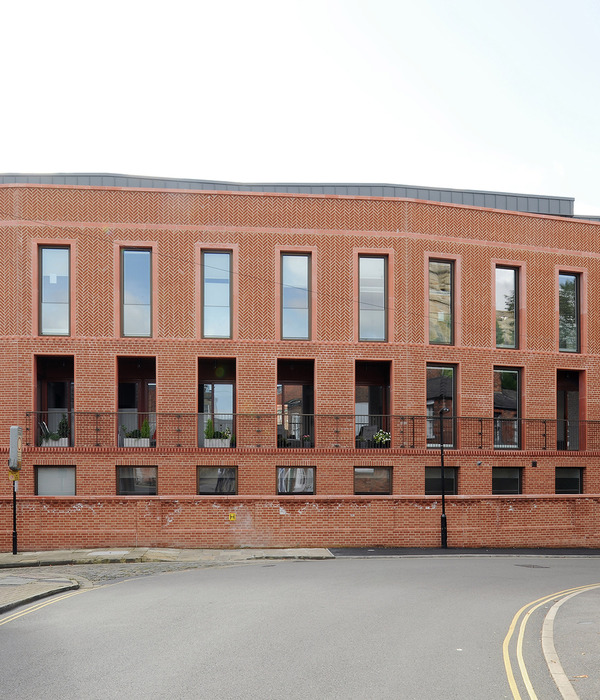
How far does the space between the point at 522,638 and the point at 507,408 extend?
18.1 m

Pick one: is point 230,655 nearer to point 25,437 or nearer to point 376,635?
point 376,635

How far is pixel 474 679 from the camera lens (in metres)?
8.59

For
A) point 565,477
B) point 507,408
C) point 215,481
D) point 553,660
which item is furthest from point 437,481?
point 553,660

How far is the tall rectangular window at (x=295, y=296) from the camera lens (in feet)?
87.8

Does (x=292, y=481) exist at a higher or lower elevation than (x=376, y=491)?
higher

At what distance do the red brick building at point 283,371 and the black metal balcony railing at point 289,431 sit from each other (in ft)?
0.25

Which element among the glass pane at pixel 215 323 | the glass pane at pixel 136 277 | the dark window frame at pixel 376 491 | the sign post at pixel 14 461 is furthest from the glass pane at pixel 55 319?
the dark window frame at pixel 376 491

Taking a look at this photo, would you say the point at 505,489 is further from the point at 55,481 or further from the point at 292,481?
the point at 55,481

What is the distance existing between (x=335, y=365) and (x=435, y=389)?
3.98 metres

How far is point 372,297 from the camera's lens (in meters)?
27.2

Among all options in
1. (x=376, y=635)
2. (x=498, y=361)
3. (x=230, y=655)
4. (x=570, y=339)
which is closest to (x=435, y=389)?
(x=498, y=361)

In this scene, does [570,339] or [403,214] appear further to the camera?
[570,339]

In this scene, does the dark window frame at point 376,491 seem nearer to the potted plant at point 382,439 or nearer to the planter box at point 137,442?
the potted plant at point 382,439

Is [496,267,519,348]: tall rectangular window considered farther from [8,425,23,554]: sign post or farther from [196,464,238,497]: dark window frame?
[8,425,23,554]: sign post
